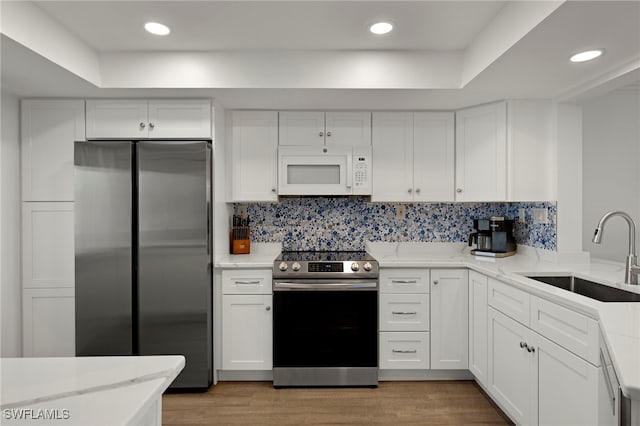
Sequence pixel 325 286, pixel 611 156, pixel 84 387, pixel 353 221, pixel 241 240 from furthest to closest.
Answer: pixel 353 221 → pixel 241 240 → pixel 611 156 → pixel 325 286 → pixel 84 387

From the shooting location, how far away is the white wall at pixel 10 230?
9.04ft

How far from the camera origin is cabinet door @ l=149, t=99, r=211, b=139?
113 inches

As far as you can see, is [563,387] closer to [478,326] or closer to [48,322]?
[478,326]

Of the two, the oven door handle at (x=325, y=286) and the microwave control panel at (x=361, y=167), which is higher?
the microwave control panel at (x=361, y=167)

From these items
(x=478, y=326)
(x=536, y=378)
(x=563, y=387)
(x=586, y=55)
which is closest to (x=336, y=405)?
(x=478, y=326)

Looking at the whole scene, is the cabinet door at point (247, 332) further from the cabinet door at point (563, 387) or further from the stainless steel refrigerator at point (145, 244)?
the cabinet door at point (563, 387)

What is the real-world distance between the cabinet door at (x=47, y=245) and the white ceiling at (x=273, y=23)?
1.26 meters

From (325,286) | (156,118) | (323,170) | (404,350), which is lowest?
(404,350)

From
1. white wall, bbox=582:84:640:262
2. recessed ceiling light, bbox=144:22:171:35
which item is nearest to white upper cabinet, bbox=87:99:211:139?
recessed ceiling light, bbox=144:22:171:35

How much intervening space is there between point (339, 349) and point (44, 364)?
84.2 inches

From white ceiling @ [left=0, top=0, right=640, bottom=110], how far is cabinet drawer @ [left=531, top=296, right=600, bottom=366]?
130cm

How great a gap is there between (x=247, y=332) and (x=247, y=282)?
14.9 inches

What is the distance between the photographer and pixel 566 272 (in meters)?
2.43

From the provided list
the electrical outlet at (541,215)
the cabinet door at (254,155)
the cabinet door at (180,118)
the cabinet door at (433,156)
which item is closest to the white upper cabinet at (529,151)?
Answer: the electrical outlet at (541,215)
